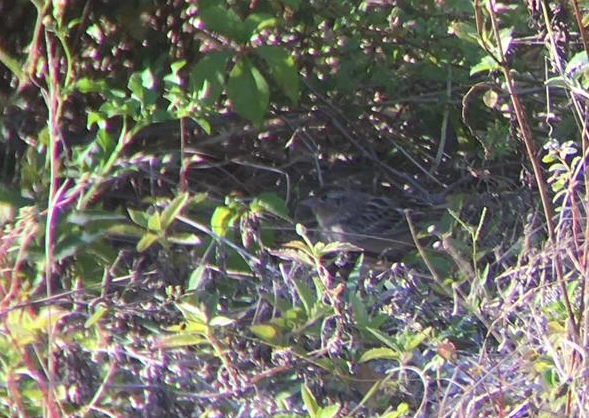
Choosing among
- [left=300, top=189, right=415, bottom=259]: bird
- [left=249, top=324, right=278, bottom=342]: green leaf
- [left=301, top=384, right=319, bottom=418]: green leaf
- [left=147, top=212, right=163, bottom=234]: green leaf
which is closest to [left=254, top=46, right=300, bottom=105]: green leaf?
[left=300, top=189, right=415, bottom=259]: bird

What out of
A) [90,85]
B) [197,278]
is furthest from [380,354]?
[90,85]

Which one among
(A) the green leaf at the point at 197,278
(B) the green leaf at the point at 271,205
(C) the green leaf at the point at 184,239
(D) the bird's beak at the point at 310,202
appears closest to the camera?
(A) the green leaf at the point at 197,278

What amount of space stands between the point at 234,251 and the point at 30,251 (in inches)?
22.4

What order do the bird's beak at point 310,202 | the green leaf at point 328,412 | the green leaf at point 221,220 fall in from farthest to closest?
the bird's beak at point 310,202 < the green leaf at point 221,220 < the green leaf at point 328,412

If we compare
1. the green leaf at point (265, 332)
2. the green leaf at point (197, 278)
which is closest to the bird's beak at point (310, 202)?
the green leaf at point (197, 278)

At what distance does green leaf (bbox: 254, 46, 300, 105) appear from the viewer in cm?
374

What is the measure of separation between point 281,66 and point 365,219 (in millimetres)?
996

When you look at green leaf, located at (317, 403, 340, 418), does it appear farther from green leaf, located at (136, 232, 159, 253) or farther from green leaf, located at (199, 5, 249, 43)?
green leaf, located at (199, 5, 249, 43)

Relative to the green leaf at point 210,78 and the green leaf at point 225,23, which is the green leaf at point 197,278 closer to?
the green leaf at point 210,78

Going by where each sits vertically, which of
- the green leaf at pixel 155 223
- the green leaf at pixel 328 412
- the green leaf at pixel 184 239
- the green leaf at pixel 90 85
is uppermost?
the green leaf at pixel 90 85

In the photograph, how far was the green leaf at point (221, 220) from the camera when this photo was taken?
348 centimetres

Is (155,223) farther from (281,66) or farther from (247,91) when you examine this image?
(281,66)

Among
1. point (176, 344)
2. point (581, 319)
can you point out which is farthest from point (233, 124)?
point (581, 319)

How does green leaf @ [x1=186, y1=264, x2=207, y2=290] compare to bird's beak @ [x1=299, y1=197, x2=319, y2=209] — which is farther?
bird's beak @ [x1=299, y1=197, x2=319, y2=209]
